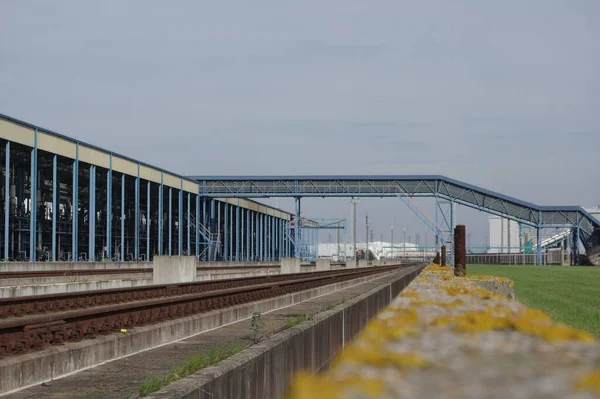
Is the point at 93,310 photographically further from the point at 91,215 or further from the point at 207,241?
the point at 207,241

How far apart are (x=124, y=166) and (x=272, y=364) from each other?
56.0m

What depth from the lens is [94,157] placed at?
55.0 metres

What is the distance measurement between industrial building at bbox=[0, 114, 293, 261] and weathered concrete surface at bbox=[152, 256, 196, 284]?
46.8 ft

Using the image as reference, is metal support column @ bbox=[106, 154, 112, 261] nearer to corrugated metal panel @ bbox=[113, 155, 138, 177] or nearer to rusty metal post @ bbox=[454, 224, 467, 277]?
corrugated metal panel @ bbox=[113, 155, 138, 177]

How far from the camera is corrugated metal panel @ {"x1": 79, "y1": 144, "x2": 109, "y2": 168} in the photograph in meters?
52.9

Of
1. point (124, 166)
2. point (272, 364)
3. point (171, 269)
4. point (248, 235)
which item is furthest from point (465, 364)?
point (248, 235)

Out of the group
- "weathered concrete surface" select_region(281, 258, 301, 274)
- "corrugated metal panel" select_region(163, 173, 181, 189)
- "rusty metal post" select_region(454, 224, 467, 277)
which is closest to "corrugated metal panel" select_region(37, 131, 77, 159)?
"weathered concrete surface" select_region(281, 258, 301, 274)

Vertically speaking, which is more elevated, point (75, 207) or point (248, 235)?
point (75, 207)

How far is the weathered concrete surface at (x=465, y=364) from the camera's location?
6.07 ft

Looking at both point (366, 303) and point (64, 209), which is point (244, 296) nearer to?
point (366, 303)

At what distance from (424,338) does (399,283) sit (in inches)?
898

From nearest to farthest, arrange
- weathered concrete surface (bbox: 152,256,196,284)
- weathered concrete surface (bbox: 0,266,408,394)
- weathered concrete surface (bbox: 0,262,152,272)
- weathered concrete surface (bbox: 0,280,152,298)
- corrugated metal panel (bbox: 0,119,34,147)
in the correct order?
1. weathered concrete surface (bbox: 0,266,408,394)
2. weathered concrete surface (bbox: 0,280,152,298)
3. weathered concrete surface (bbox: 152,256,196,284)
4. weathered concrete surface (bbox: 0,262,152,272)
5. corrugated metal panel (bbox: 0,119,34,147)

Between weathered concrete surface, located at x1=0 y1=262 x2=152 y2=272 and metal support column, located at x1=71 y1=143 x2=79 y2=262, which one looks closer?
weathered concrete surface, located at x1=0 y1=262 x2=152 y2=272

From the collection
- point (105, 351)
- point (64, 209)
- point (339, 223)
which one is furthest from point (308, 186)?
point (105, 351)
